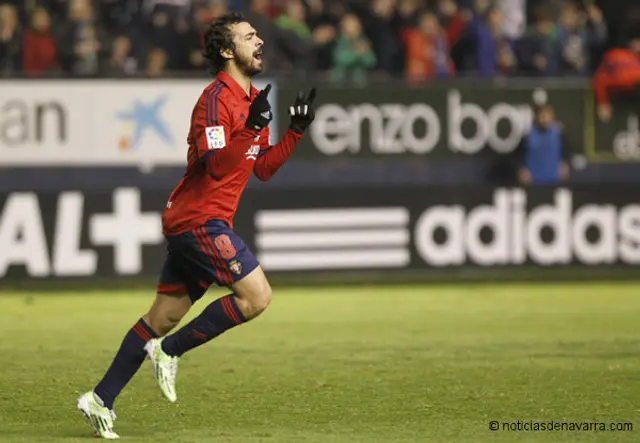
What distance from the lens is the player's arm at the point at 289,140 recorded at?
7238mm

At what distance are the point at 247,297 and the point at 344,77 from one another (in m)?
10.7

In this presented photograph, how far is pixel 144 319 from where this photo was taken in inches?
280

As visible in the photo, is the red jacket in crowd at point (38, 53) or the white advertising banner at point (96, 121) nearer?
the red jacket in crowd at point (38, 53)

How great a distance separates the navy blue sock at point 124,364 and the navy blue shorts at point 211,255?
10.2 inches

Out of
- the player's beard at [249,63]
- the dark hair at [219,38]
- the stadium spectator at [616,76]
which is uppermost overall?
the dark hair at [219,38]

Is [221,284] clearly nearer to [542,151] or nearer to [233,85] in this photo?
[233,85]

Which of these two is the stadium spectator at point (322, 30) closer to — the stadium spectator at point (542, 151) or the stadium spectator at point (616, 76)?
the stadium spectator at point (542, 151)

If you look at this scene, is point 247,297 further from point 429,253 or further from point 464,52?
point 464,52

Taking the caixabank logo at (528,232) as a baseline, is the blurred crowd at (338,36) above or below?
above

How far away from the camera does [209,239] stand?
6992 mm

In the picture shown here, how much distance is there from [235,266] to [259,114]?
0.81 metres

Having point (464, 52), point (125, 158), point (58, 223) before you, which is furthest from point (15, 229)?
point (464, 52)

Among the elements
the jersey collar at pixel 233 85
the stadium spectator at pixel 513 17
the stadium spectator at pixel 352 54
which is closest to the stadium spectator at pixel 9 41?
the stadium spectator at pixel 352 54

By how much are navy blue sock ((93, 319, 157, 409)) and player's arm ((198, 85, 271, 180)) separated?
92 cm
